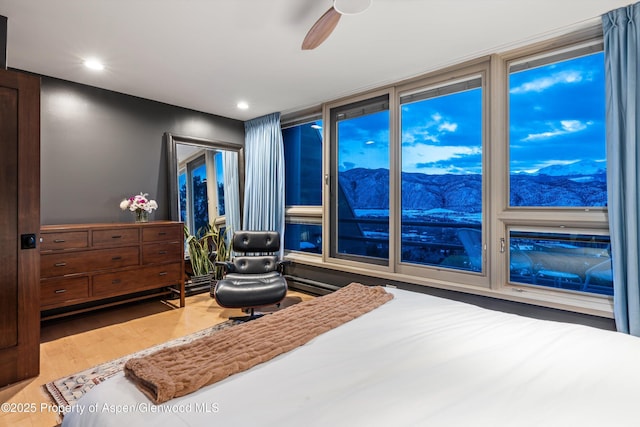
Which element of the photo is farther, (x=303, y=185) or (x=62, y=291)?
(x=303, y=185)

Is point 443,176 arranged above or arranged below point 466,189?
above

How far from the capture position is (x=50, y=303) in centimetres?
281

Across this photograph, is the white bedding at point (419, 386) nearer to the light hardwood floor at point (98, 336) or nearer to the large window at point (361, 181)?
the light hardwood floor at point (98, 336)

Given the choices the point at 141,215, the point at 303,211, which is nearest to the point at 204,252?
the point at 141,215

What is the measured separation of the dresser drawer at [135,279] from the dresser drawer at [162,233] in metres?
0.31

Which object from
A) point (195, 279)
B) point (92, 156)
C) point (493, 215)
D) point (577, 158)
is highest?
point (92, 156)

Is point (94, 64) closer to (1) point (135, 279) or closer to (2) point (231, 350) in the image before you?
(1) point (135, 279)

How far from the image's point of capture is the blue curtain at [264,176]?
14.6 feet

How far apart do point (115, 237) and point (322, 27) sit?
2866mm

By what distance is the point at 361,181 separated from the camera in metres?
3.93

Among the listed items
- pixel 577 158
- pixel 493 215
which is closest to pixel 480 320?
pixel 493 215

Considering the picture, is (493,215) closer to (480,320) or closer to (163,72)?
(480,320)

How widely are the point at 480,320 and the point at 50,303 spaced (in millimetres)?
3508

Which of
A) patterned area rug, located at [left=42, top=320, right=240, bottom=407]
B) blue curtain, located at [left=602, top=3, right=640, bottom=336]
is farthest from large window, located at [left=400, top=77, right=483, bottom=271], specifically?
patterned area rug, located at [left=42, top=320, right=240, bottom=407]
